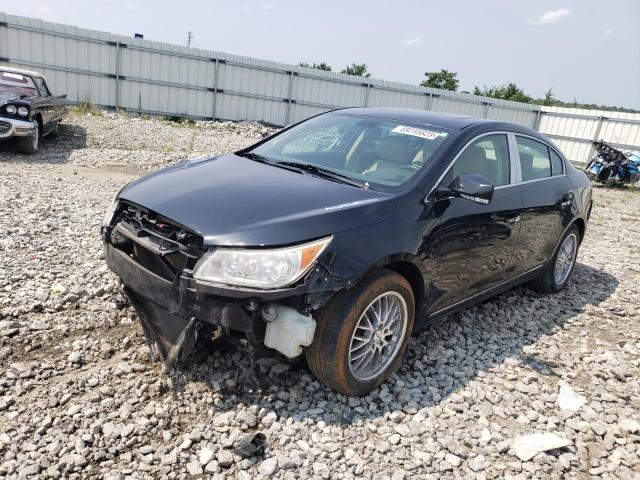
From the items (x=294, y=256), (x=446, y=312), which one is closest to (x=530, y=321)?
(x=446, y=312)

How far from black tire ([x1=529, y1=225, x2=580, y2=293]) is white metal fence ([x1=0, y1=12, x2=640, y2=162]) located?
1514 cm

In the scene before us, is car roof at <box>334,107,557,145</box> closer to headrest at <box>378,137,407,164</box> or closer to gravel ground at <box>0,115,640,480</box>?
headrest at <box>378,137,407,164</box>

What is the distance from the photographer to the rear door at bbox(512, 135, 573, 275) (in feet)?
14.1

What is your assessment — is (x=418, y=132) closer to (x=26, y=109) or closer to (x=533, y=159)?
(x=533, y=159)

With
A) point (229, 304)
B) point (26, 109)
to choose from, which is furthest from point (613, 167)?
point (229, 304)

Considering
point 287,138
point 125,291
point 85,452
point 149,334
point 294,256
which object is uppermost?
point 287,138

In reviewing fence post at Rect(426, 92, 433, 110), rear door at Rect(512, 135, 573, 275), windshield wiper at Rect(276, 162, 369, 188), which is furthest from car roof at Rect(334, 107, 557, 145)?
fence post at Rect(426, 92, 433, 110)

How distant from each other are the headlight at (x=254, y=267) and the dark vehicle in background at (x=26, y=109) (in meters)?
8.14

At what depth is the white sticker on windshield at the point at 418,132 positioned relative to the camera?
147 inches

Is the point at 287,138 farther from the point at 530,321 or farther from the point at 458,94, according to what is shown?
the point at 458,94

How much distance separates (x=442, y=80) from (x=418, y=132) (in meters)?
41.4

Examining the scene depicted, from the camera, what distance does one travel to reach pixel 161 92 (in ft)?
57.0

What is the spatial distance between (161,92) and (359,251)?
16.5 meters

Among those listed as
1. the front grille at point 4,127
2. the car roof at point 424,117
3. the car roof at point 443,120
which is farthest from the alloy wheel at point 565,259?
the front grille at point 4,127
